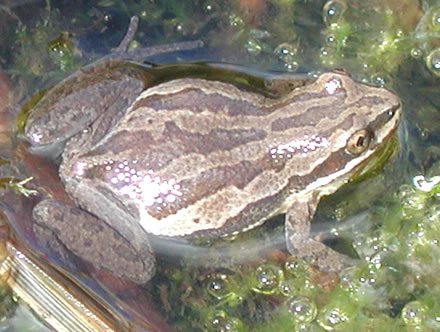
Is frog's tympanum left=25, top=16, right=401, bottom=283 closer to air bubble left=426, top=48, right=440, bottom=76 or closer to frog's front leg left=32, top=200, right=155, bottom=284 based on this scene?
frog's front leg left=32, top=200, right=155, bottom=284

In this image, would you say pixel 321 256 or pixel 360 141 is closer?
pixel 360 141

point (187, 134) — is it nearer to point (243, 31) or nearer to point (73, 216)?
point (73, 216)

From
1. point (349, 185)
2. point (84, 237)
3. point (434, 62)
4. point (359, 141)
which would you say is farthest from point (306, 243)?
point (434, 62)

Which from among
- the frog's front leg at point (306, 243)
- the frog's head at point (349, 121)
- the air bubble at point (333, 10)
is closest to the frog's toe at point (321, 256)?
the frog's front leg at point (306, 243)

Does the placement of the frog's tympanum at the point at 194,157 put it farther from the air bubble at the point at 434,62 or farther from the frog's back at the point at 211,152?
the air bubble at the point at 434,62

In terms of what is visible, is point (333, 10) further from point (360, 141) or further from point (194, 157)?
point (194, 157)

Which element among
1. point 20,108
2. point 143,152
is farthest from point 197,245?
point 20,108
